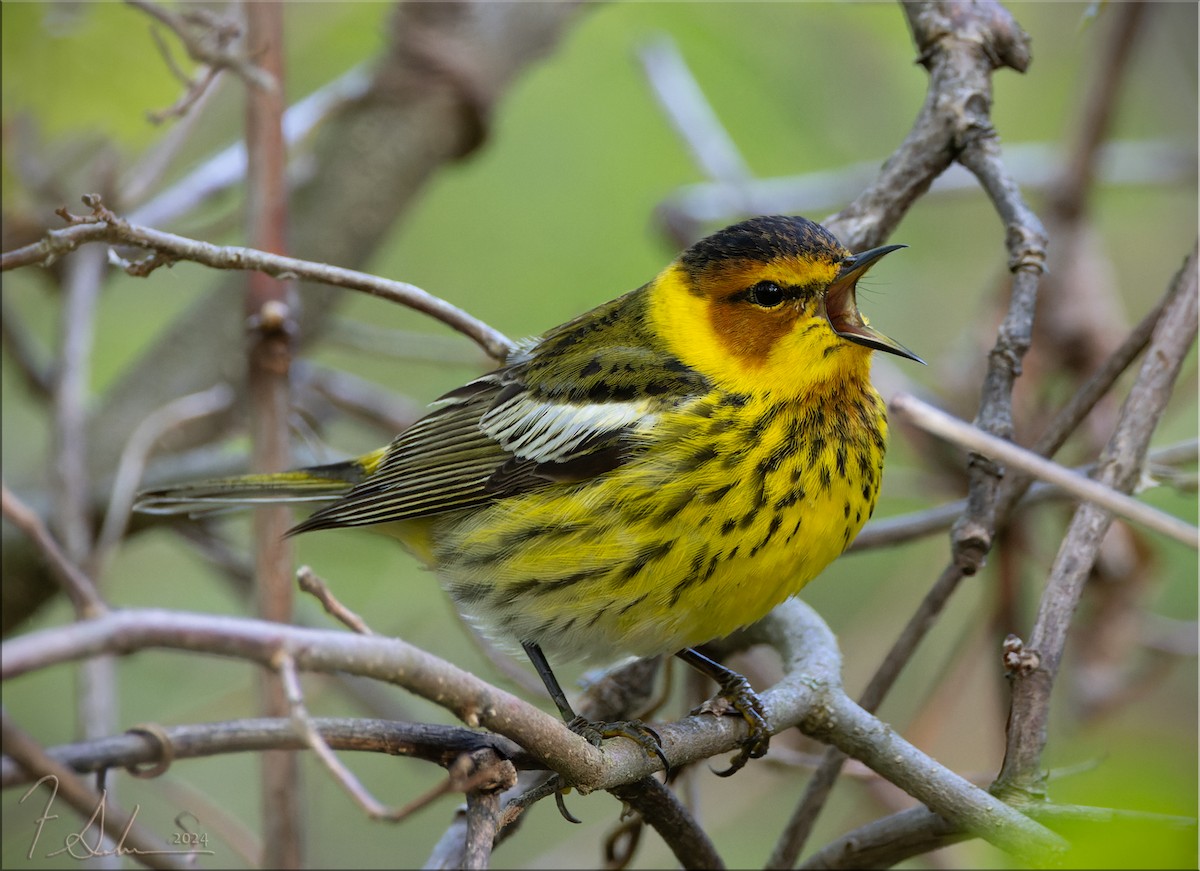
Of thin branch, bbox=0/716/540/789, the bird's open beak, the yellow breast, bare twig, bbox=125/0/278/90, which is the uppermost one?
bare twig, bbox=125/0/278/90

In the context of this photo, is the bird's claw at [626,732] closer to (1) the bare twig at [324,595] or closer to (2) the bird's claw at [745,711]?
(2) the bird's claw at [745,711]

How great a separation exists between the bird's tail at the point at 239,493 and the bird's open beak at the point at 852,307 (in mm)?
1404

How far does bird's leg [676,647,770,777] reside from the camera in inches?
88.7

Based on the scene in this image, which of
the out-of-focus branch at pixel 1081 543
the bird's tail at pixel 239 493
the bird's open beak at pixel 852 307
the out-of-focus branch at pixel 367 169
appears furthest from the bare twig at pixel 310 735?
the out-of-focus branch at pixel 367 169

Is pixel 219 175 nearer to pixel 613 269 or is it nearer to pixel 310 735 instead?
pixel 613 269

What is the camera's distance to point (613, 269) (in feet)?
17.6

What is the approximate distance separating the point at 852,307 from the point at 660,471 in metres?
0.65

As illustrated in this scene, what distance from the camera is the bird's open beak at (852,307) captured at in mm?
2641

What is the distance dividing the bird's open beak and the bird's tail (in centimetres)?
140

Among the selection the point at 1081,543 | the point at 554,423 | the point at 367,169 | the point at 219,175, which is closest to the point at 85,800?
the point at 1081,543

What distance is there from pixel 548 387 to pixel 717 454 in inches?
26.7

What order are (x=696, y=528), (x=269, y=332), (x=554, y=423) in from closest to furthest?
(x=696, y=528), (x=269, y=332), (x=554, y=423)

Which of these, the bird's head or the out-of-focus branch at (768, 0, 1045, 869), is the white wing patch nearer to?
the bird's head

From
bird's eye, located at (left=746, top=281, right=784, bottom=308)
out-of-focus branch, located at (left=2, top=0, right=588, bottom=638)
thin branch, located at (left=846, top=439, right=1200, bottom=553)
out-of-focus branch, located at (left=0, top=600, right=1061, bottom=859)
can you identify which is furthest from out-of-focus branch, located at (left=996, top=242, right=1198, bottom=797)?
out-of-focus branch, located at (left=2, top=0, right=588, bottom=638)
